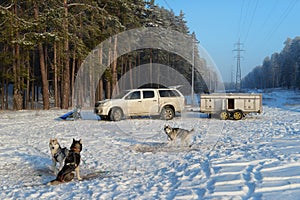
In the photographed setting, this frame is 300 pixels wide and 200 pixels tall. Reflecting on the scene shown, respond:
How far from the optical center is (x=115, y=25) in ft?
100

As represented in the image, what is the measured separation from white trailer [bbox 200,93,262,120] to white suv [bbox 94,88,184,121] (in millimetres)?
2230

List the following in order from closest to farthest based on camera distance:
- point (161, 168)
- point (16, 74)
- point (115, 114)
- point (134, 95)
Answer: point (161, 168) < point (115, 114) < point (134, 95) < point (16, 74)

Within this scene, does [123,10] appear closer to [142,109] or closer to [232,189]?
[142,109]

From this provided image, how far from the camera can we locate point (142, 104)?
59.7 ft

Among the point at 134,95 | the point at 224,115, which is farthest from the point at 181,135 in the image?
the point at 224,115

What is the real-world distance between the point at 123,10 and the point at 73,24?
9.04m

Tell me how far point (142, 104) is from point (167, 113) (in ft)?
5.95

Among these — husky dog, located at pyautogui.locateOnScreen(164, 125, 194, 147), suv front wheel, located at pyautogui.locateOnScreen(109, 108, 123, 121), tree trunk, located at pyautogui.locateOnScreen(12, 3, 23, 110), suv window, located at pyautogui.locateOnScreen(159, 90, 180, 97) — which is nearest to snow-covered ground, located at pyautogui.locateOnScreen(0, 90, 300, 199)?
husky dog, located at pyautogui.locateOnScreen(164, 125, 194, 147)

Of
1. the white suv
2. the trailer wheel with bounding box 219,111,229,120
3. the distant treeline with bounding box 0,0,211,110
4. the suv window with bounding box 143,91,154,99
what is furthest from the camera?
the distant treeline with bounding box 0,0,211,110

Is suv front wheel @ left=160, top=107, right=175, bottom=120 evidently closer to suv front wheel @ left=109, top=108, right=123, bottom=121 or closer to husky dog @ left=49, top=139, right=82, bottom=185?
suv front wheel @ left=109, top=108, right=123, bottom=121

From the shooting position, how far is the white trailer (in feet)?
61.0

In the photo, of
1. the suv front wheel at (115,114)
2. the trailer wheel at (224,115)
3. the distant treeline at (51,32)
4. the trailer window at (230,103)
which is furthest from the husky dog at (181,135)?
the distant treeline at (51,32)

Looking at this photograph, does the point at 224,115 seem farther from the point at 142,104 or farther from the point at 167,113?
the point at 142,104

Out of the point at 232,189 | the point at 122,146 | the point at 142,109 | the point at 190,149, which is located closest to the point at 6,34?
the point at 142,109
